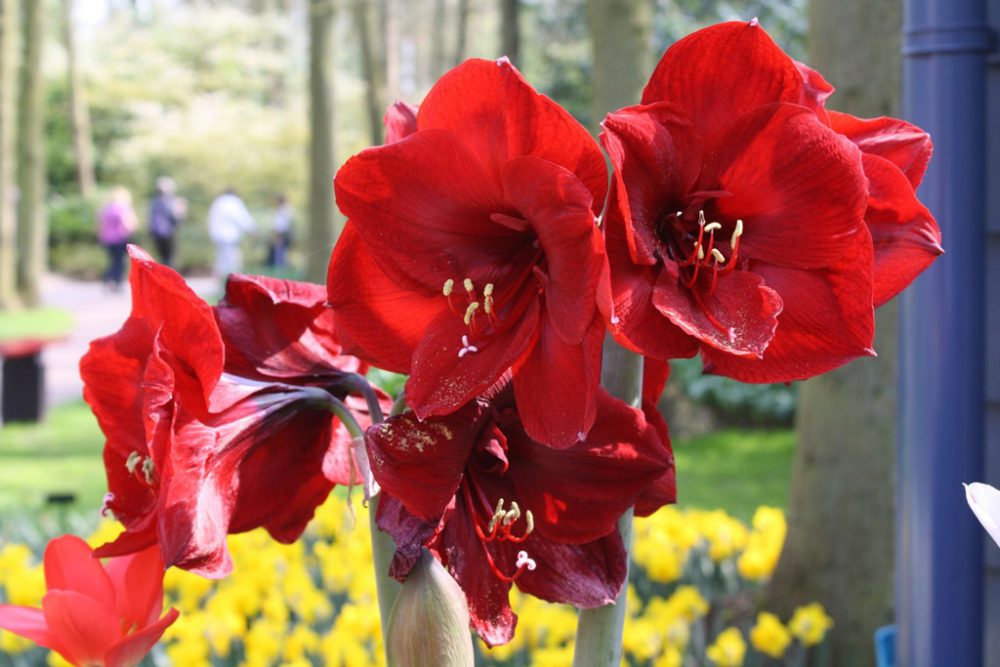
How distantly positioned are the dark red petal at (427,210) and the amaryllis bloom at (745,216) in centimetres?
11

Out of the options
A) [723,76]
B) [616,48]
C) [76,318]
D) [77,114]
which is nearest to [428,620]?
[723,76]

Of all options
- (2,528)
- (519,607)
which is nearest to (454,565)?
(519,607)

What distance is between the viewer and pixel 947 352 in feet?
6.02

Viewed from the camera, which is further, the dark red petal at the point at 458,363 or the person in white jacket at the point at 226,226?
the person in white jacket at the point at 226,226

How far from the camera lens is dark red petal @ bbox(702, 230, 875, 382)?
803 mm

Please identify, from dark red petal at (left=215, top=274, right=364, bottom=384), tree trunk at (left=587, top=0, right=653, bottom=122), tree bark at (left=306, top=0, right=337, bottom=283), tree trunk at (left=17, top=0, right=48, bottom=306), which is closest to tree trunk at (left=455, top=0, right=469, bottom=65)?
tree bark at (left=306, top=0, right=337, bottom=283)

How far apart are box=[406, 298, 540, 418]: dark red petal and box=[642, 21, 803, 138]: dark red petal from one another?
0.18m

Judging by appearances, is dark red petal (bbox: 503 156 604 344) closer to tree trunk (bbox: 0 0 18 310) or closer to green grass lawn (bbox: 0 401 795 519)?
green grass lawn (bbox: 0 401 795 519)

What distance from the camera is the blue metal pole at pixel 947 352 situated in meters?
1.81

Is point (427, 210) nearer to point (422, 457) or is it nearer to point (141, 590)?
point (422, 457)

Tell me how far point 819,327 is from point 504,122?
255 mm

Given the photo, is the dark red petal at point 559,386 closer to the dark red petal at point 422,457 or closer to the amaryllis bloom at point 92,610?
the dark red petal at point 422,457

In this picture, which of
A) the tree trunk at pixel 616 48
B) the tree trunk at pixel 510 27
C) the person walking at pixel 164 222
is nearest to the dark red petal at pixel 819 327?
the tree trunk at pixel 616 48

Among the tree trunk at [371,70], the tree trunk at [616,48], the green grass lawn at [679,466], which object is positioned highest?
the tree trunk at [371,70]
